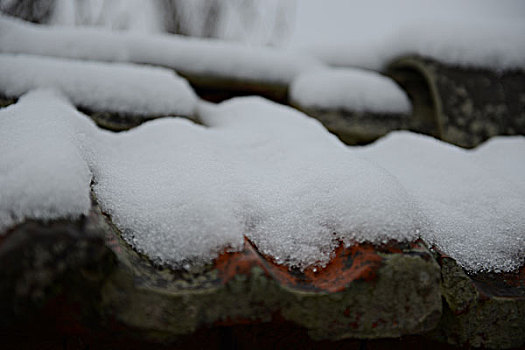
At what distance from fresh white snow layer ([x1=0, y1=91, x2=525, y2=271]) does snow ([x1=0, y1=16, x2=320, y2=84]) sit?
0.47 metres

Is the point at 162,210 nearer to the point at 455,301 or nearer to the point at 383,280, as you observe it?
the point at 383,280

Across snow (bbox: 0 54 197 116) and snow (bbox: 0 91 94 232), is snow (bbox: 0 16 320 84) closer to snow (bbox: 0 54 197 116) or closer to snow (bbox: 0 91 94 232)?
snow (bbox: 0 54 197 116)

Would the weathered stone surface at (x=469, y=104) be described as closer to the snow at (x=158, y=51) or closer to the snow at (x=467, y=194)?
the snow at (x=467, y=194)

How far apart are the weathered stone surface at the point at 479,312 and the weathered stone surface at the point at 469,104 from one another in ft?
2.32

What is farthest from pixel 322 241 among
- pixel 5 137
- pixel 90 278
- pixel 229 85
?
pixel 229 85

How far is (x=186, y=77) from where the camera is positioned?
4.34 ft

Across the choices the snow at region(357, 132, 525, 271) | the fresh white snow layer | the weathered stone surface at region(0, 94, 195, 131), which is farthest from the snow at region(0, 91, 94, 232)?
the snow at region(357, 132, 525, 271)

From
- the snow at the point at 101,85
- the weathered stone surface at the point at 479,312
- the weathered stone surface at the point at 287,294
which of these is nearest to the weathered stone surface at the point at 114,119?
the snow at the point at 101,85

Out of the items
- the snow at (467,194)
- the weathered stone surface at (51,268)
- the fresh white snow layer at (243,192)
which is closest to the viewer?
the weathered stone surface at (51,268)

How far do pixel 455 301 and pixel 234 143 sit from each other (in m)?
0.56

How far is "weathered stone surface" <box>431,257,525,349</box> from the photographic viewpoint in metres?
0.54

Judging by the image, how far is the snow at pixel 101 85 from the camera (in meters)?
0.89

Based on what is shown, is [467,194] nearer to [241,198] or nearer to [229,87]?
[241,198]

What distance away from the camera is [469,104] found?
1.18 m
